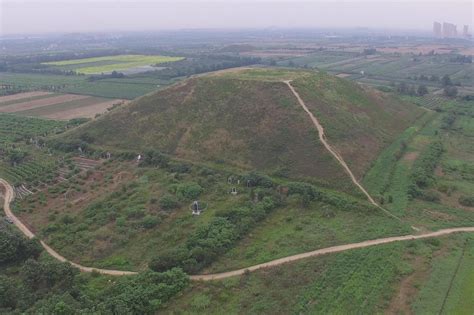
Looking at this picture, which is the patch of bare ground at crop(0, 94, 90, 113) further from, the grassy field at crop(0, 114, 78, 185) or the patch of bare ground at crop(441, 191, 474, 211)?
the patch of bare ground at crop(441, 191, 474, 211)

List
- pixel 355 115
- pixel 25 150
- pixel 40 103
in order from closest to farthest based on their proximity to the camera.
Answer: pixel 25 150 → pixel 355 115 → pixel 40 103

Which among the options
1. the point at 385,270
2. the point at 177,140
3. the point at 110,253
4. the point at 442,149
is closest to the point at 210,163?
the point at 177,140

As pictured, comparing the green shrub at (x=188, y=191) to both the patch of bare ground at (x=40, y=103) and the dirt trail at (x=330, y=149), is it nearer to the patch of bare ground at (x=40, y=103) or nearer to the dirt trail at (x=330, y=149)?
the dirt trail at (x=330, y=149)

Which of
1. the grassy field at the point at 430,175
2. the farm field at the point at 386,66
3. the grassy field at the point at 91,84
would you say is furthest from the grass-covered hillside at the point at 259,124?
the farm field at the point at 386,66

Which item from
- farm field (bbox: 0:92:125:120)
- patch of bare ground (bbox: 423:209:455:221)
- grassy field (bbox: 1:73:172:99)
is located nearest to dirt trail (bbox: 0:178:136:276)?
patch of bare ground (bbox: 423:209:455:221)

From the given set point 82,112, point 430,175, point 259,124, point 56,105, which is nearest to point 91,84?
point 56,105

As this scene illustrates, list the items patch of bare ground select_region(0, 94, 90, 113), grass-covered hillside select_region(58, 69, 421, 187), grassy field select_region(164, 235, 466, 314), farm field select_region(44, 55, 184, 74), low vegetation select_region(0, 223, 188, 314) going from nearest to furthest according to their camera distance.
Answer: low vegetation select_region(0, 223, 188, 314)
grassy field select_region(164, 235, 466, 314)
grass-covered hillside select_region(58, 69, 421, 187)
patch of bare ground select_region(0, 94, 90, 113)
farm field select_region(44, 55, 184, 74)

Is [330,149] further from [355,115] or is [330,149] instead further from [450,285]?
[450,285]
